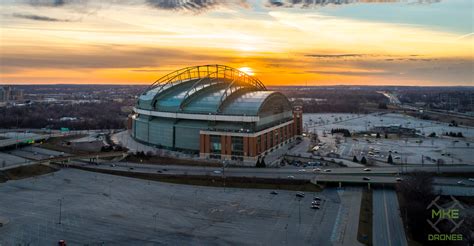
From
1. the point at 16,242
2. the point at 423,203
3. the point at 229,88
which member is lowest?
the point at 16,242

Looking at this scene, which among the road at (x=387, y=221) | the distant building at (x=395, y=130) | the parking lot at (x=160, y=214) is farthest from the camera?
the distant building at (x=395, y=130)

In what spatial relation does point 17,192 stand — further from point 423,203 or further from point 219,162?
point 423,203

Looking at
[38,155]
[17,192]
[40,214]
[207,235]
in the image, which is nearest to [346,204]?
[207,235]

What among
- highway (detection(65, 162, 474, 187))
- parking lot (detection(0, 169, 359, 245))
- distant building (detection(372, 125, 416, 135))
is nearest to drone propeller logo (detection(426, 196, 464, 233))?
parking lot (detection(0, 169, 359, 245))

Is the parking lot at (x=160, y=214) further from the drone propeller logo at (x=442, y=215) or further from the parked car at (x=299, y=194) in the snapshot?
the drone propeller logo at (x=442, y=215)

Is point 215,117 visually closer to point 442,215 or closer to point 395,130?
point 442,215

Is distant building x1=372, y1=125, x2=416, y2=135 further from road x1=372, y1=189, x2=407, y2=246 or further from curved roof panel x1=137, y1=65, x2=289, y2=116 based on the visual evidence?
road x1=372, y1=189, x2=407, y2=246

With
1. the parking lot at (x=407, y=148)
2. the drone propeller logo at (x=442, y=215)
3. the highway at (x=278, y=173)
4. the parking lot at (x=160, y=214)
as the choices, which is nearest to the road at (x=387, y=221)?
the drone propeller logo at (x=442, y=215)
